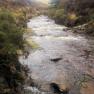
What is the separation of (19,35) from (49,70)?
119 inches

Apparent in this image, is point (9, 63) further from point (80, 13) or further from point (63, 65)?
point (80, 13)

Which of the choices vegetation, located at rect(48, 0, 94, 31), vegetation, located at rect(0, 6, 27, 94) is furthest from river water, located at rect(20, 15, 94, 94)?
vegetation, located at rect(48, 0, 94, 31)

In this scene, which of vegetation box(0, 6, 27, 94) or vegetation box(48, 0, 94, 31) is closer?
vegetation box(0, 6, 27, 94)

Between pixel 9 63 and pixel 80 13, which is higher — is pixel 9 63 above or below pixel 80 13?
below

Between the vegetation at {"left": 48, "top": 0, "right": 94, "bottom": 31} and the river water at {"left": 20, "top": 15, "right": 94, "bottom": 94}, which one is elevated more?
the vegetation at {"left": 48, "top": 0, "right": 94, "bottom": 31}

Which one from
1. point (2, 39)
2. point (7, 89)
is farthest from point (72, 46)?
point (7, 89)

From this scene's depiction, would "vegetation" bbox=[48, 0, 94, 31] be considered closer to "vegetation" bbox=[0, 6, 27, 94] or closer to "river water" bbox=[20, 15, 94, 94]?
"river water" bbox=[20, 15, 94, 94]

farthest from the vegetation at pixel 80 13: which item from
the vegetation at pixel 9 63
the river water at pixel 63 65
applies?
the vegetation at pixel 9 63

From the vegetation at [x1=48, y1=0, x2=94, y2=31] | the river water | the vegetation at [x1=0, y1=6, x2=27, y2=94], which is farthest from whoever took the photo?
the vegetation at [x1=48, y1=0, x2=94, y2=31]

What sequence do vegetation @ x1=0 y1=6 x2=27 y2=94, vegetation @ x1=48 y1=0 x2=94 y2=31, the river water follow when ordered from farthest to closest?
vegetation @ x1=48 y1=0 x2=94 y2=31 → the river water → vegetation @ x1=0 y1=6 x2=27 y2=94

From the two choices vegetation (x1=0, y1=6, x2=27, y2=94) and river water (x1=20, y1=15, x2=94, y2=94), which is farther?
river water (x1=20, y1=15, x2=94, y2=94)

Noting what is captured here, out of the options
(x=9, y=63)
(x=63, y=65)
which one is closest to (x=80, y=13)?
(x=63, y=65)

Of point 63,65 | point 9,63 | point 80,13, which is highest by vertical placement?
point 80,13

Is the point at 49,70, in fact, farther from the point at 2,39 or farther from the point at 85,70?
the point at 2,39
